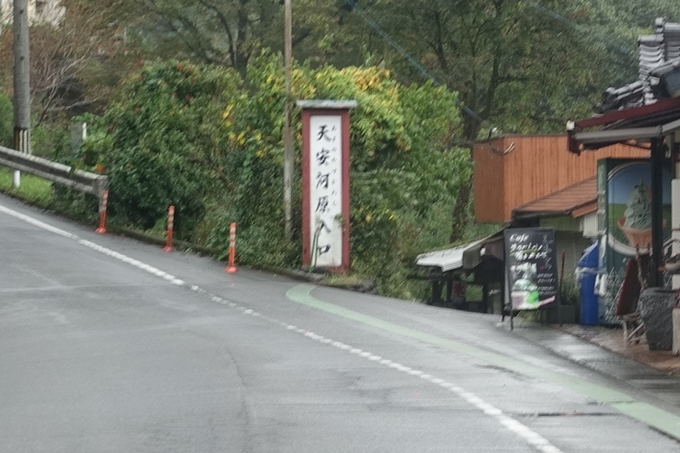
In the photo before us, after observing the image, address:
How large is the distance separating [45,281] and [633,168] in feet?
31.1

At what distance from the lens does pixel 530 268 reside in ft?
58.1

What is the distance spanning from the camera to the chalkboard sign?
17.6 meters

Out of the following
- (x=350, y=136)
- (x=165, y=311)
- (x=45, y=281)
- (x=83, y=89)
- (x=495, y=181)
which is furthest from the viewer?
(x=83, y=89)

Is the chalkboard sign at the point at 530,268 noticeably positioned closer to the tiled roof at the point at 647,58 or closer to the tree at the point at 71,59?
the tiled roof at the point at 647,58

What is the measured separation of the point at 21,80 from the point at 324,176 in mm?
12397

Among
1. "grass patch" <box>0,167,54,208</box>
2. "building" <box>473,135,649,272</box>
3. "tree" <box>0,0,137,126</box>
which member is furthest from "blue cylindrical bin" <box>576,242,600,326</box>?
"tree" <box>0,0,137,126</box>

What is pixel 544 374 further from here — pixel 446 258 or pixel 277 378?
pixel 446 258

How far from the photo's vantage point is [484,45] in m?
40.6

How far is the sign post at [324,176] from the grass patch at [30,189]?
9.50m

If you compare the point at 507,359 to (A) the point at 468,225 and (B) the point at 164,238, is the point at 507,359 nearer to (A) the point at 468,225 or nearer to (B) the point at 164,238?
(B) the point at 164,238

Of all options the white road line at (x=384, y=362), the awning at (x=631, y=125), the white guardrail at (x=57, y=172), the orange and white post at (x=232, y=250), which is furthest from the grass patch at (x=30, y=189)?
the awning at (x=631, y=125)

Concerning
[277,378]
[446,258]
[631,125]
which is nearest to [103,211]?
[446,258]

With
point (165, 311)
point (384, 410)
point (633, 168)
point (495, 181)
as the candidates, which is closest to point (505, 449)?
point (384, 410)

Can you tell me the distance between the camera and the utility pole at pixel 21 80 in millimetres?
31688
